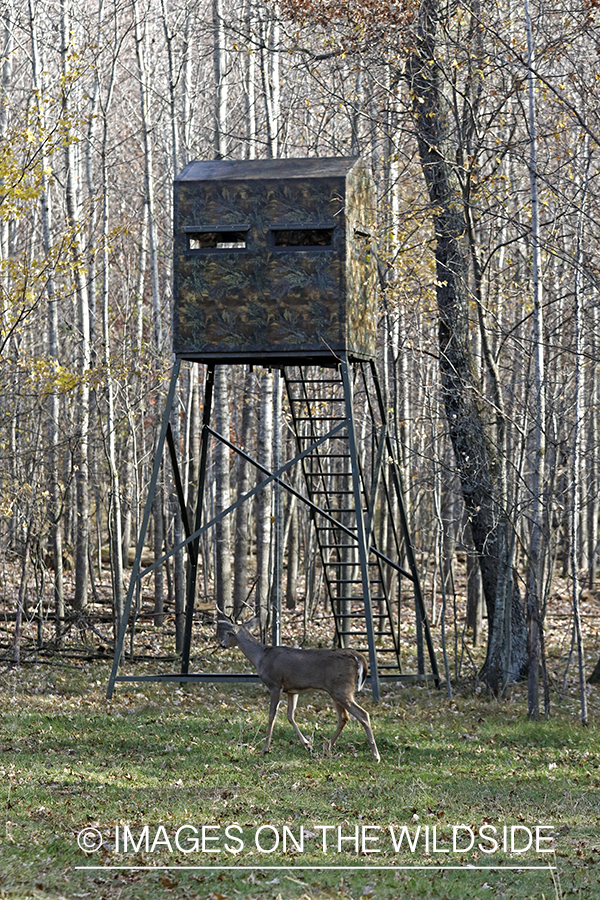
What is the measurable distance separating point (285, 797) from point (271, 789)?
1.10ft

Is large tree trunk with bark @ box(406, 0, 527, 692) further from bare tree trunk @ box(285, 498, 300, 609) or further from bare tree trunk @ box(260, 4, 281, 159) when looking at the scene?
bare tree trunk @ box(285, 498, 300, 609)

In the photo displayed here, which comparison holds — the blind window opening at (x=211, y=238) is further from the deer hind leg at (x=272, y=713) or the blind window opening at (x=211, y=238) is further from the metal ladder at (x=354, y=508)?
the deer hind leg at (x=272, y=713)

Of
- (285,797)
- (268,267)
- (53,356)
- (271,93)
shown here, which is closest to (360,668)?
(285,797)

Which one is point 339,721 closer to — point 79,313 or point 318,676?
point 318,676

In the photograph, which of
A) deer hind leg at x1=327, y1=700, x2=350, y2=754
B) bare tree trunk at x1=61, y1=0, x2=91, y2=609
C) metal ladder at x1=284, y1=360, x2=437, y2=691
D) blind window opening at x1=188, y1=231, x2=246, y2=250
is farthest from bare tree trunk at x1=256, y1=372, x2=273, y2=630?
deer hind leg at x1=327, y1=700, x2=350, y2=754

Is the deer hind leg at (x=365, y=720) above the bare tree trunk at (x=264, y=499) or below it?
below

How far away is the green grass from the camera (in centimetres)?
696

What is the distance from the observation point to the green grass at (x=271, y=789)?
6961mm

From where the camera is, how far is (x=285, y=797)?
8844 millimetres

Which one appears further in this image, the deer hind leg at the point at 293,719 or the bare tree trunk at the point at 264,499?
the bare tree trunk at the point at 264,499

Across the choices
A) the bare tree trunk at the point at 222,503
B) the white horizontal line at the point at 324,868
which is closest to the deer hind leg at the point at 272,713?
the white horizontal line at the point at 324,868

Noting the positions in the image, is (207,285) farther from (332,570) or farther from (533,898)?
(332,570)

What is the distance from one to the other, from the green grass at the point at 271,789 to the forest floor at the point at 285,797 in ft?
0.07

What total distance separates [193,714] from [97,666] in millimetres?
3693
